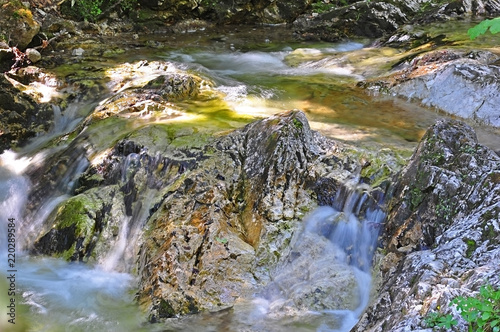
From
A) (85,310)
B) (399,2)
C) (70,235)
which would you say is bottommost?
(85,310)

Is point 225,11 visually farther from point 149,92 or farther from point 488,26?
point 488,26

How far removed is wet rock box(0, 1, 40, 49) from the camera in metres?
9.56

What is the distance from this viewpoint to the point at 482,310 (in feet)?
7.62

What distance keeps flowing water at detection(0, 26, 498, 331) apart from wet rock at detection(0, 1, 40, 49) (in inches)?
113

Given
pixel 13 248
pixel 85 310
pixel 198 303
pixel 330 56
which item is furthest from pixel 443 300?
pixel 330 56

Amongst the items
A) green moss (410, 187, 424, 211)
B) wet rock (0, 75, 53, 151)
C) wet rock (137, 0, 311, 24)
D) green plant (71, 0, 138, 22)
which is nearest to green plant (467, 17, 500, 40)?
green moss (410, 187, 424, 211)

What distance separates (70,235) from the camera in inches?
201

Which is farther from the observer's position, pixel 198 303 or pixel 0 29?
pixel 0 29

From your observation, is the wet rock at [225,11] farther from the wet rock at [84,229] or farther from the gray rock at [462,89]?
the wet rock at [84,229]

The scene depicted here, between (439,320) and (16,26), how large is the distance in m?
10.0

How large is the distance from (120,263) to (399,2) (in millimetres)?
12089

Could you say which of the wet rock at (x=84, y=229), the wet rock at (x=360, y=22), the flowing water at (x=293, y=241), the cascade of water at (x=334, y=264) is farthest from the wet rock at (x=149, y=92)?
the wet rock at (x=360, y=22)

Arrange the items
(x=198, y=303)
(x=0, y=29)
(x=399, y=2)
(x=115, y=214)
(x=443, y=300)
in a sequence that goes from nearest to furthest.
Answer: (x=443, y=300)
(x=198, y=303)
(x=115, y=214)
(x=0, y=29)
(x=399, y=2)

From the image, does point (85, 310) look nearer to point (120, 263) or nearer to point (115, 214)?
point (120, 263)
